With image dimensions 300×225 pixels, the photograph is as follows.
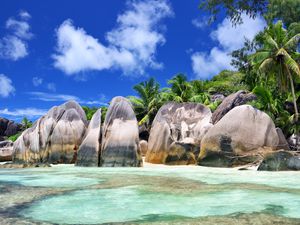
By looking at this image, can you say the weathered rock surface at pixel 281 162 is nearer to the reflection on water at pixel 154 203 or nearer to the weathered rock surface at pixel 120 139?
the reflection on water at pixel 154 203

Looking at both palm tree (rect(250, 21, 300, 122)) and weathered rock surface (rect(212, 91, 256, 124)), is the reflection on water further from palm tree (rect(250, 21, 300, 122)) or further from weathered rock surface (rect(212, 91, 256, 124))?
palm tree (rect(250, 21, 300, 122))

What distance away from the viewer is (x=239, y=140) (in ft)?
52.4

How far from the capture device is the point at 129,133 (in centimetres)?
1717

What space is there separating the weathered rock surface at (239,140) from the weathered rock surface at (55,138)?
7.69 m

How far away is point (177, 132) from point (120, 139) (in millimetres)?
3634

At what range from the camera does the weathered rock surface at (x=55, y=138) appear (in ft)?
67.6

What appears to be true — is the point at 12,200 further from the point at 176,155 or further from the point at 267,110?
the point at 267,110

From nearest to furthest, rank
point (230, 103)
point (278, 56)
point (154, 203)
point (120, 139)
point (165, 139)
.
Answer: point (154, 203) < point (120, 139) < point (165, 139) < point (278, 56) < point (230, 103)

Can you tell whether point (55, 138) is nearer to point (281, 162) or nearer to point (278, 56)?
point (281, 162)

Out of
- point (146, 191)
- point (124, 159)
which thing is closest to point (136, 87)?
point (124, 159)

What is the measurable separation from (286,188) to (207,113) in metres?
12.0

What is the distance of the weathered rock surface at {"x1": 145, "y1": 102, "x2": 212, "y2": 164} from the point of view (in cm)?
1781

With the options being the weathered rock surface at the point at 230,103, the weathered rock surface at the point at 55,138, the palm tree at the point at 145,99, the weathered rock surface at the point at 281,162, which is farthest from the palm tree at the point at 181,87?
the weathered rock surface at the point at 281,162

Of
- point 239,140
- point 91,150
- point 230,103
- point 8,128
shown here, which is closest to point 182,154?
point 239,140
